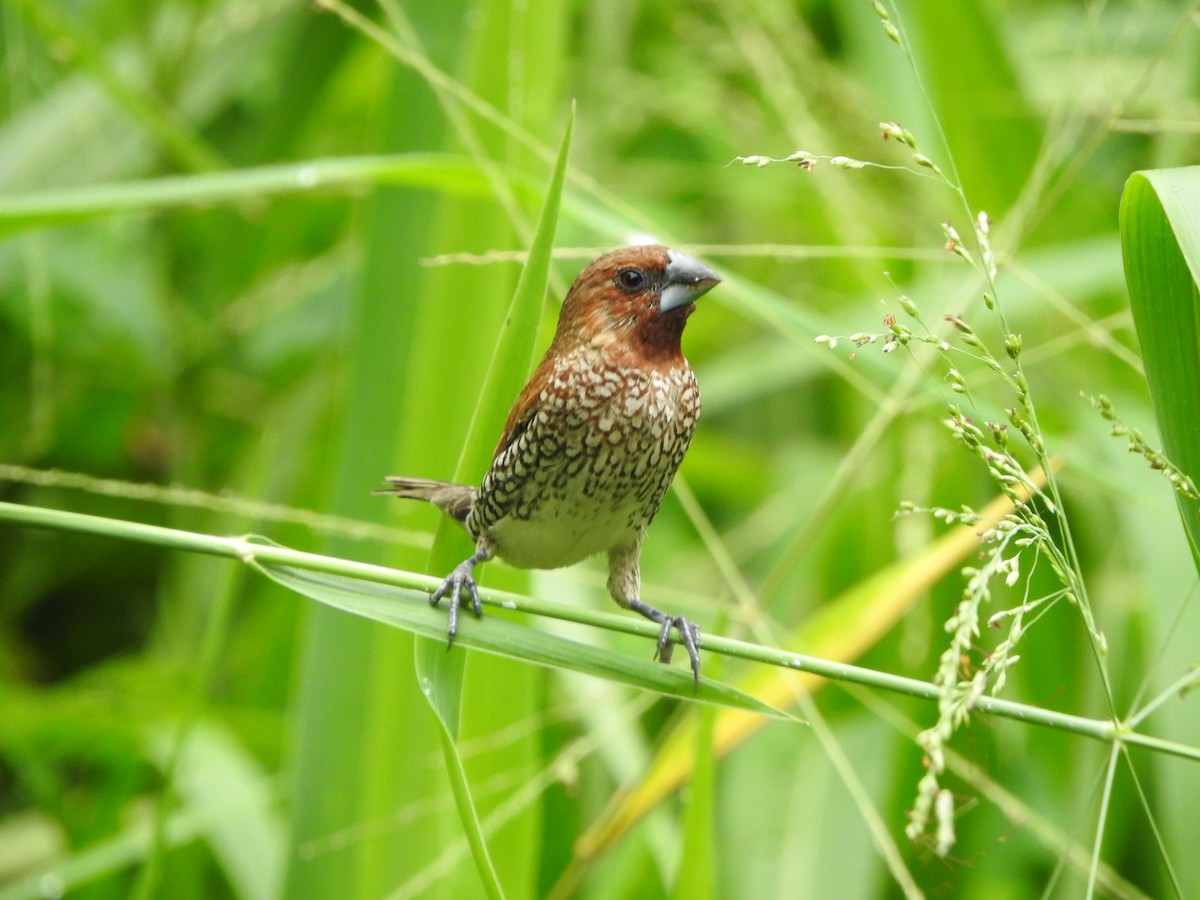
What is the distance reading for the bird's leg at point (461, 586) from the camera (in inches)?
56.3

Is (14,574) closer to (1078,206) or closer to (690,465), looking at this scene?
(690,465)

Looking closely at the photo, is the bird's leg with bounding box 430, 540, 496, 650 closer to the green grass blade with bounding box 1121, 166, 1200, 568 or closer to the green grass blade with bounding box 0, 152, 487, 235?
the green grass blade with bounding box 0, 152, 487, 235

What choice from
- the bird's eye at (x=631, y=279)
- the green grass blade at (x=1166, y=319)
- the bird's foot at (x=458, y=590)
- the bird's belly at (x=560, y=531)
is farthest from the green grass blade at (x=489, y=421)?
the green grass blade at (x=1166, y=319)

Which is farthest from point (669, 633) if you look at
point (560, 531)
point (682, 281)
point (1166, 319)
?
point (1166, 319)

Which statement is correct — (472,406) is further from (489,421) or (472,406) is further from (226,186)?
(226,186)

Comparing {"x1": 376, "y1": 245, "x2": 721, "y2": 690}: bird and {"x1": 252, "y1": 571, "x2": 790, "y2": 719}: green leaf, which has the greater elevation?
{"x1": 376, "y1": 245, "x2": 721, "y2": 690}: bird

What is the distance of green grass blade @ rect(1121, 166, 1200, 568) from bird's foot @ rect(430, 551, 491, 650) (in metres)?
0.79

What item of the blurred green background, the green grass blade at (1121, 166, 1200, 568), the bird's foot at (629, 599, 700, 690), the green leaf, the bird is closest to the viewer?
the green grass blade at (1121, 166, 1200, 568)

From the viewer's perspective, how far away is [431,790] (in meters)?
1.91

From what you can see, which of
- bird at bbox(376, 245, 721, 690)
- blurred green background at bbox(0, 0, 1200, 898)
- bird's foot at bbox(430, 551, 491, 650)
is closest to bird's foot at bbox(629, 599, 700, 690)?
bird at bbox(376, 245, 721, 690)

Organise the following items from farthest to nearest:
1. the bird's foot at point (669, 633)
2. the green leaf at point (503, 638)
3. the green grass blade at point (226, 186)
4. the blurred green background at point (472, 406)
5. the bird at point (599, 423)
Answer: the blurred green background at point (472, 406) → the green grass blade at point (226, 186) → the bird at point (599, 423) → the bird's foot at point (669, 633) → the green leaf at point (503, 638)

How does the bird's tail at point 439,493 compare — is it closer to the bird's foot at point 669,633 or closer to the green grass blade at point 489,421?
the green grass blade at point 489,421

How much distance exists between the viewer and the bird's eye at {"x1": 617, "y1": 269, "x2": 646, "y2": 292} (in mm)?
1793

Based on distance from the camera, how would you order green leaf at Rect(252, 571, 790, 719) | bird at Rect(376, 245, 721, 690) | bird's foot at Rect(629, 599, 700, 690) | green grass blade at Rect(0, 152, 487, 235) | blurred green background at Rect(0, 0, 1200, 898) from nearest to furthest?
green leaf at Rect(252, 571, 790, 719) < bird's foot at Rect(629, 599, 700, 690) < bird at Rect(376, 245, 721, 690) < green grass blade at Rect(0, 152, 487, 235) < blurred green background at Rect(0, 0, 1200, 898)
